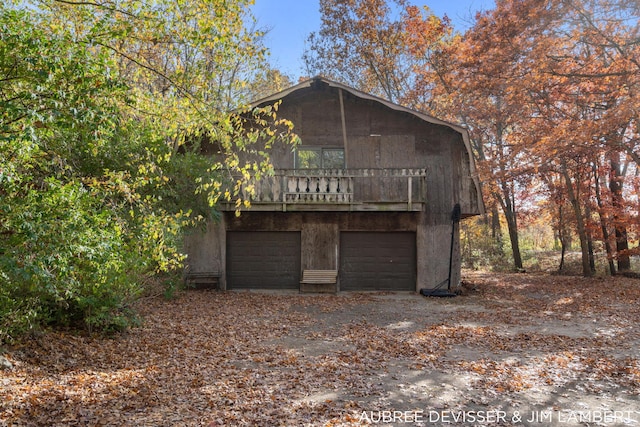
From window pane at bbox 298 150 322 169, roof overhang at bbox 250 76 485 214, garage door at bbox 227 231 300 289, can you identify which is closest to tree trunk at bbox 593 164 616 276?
roof overhang at bbox 250 76 485 214

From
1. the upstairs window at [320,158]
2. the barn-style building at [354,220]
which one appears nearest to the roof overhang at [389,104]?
the barn-style building at [354,220]

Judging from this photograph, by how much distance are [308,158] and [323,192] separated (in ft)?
5.82

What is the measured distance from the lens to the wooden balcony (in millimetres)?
14453

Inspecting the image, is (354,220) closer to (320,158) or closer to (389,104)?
(320,158)

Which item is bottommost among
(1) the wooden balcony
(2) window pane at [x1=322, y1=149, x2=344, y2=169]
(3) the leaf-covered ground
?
(3) the leaf-covered ground

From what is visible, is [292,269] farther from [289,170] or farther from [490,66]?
[490,66]

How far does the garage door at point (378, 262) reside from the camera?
15.6 metres

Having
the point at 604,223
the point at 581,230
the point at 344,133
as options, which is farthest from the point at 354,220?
the point at 604,223

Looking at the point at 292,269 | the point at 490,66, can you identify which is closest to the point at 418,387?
the point at 292,269

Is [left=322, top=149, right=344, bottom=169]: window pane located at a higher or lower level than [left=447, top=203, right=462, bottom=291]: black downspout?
higher

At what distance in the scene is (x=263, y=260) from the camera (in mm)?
15734

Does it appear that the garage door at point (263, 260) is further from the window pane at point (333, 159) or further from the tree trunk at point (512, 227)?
the tree trunk at point (512, 227)

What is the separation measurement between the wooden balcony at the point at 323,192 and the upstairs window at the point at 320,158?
2.56 ft

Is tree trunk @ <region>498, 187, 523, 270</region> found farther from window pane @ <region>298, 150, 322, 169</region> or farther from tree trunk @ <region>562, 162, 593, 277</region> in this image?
window pane @ <region>298, 150, 322, 169</region>
